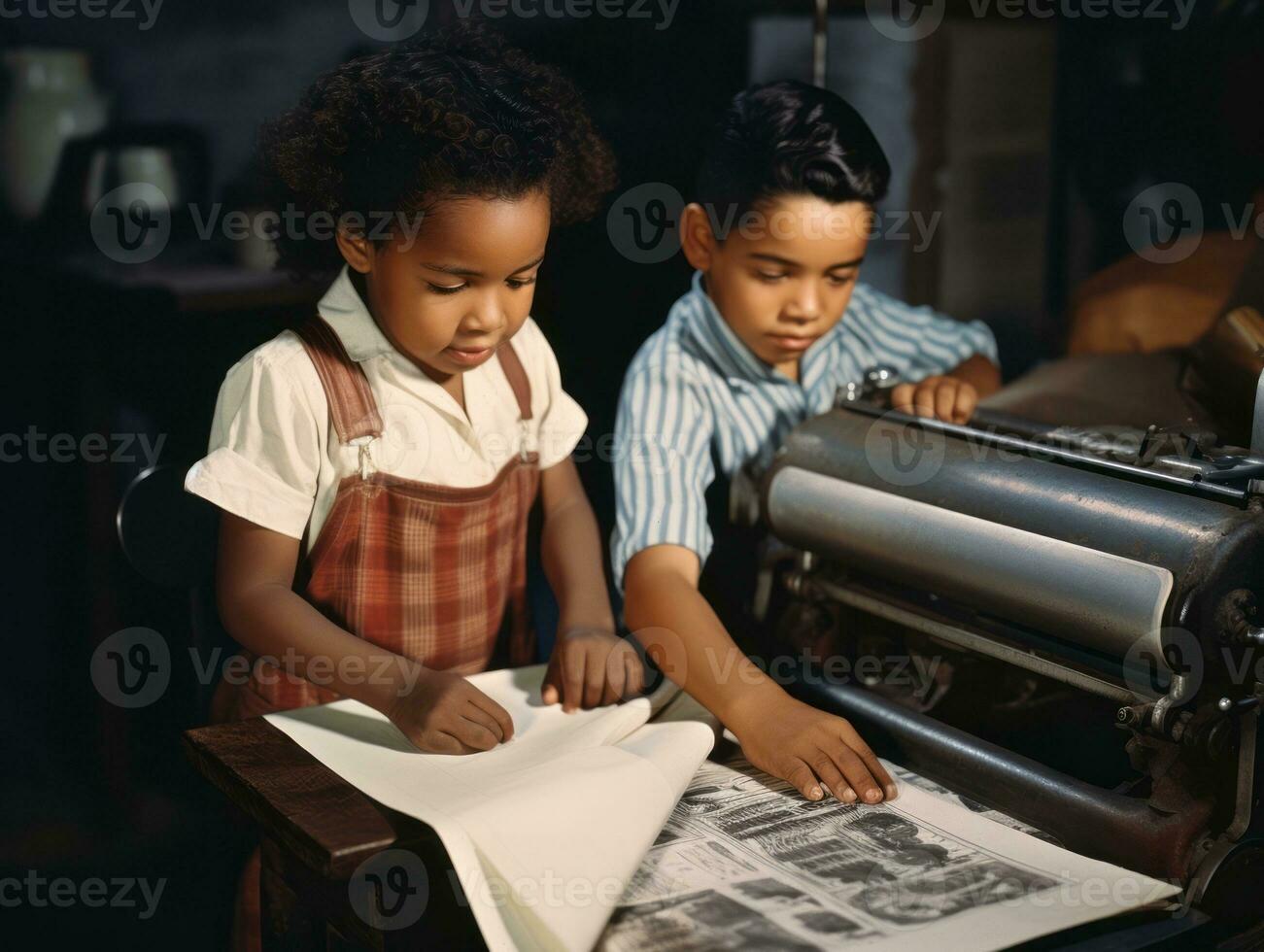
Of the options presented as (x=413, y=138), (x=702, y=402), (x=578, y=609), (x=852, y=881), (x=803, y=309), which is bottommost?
(x=852, y=881)

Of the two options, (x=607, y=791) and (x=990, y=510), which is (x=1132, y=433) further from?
(x=607, y=791)

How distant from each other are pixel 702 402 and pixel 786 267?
0.18 m

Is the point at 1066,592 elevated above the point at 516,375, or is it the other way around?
the point at 516,375

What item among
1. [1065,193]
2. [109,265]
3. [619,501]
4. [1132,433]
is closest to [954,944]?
[1132,433]

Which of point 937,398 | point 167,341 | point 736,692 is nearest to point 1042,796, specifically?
point 736,692

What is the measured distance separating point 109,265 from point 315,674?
41 cm

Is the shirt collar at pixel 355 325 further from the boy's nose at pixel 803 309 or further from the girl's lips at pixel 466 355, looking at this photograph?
the boy's nose at pixel 803 309

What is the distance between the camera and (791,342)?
1.46 m

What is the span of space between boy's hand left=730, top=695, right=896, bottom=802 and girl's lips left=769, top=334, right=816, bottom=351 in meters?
0.46

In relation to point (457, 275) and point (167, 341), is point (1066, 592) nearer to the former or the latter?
point (457, 275)

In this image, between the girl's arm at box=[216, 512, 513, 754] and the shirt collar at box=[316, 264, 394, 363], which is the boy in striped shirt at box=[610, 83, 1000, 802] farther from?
the shirt collar at box=[316, 264, 394, 363]

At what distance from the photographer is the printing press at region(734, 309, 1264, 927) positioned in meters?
0.98

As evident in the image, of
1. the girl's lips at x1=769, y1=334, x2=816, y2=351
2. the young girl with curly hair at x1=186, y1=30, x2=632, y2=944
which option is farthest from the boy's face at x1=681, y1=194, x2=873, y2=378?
the young girl with curly hair at x1=186, y1=30, x2=632, y2=944

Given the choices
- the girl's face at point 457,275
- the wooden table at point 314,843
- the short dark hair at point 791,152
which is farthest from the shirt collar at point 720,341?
the wooden table at point 314,843
